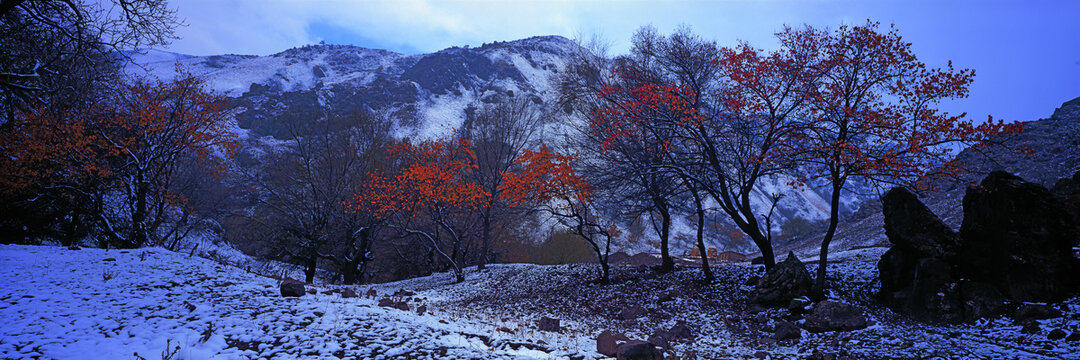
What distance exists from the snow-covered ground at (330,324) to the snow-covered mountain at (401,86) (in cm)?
4440

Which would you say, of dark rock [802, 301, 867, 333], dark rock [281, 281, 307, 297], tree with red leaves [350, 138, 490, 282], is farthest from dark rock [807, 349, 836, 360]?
tree with red leaves [350, 138, 490, 282]

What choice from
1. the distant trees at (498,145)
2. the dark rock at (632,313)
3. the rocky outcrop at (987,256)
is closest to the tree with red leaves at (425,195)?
the distant trees at (498,145)

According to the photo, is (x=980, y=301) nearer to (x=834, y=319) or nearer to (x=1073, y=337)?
(x=1073, y=337)

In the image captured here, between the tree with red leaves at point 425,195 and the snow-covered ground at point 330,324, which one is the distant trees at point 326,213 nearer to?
the tree with red leaves at point 425,195

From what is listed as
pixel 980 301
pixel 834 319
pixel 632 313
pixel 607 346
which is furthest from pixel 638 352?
pixel 980 301

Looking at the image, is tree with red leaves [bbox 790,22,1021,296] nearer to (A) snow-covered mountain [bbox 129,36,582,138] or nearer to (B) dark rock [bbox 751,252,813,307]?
(B) dark rock [bbox 751,252,813,307]

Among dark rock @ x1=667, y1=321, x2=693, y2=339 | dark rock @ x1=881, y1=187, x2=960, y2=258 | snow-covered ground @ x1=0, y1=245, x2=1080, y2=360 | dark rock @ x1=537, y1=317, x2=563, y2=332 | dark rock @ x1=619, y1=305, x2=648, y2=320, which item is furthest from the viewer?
dark rock @ x1=619, y1=305, x2=648, y2=320

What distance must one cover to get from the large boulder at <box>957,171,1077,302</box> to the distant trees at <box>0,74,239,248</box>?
981 inches

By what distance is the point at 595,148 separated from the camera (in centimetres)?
1772

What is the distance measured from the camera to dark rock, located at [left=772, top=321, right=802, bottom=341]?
945 centimetres

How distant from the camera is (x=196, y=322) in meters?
6.97

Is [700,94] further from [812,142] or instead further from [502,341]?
[502,341]

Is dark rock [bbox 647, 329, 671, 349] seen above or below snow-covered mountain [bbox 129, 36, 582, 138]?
below

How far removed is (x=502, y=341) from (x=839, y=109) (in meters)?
10.2
